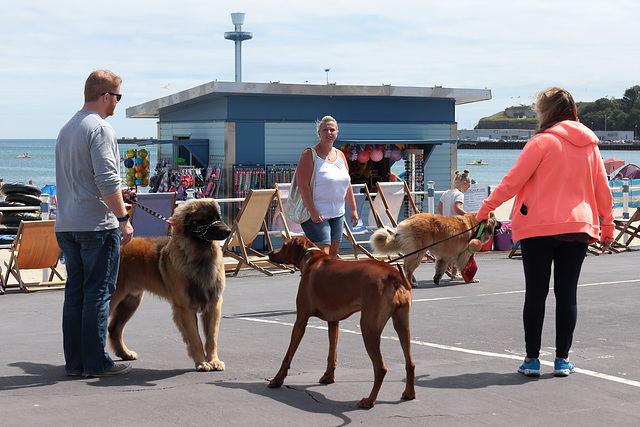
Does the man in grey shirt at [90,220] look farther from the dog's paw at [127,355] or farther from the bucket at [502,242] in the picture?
the bucket at [502,242]

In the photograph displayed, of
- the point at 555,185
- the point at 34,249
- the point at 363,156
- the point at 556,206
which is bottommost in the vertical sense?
the point at 34,249

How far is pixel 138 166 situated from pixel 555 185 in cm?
1880

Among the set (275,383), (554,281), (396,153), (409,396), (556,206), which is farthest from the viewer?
(396,153)

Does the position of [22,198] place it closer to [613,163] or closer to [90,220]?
[90,220]

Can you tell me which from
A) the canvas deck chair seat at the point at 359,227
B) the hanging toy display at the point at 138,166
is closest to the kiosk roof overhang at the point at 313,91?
the hanging toy display at the point at 138,166

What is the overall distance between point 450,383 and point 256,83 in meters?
12.8

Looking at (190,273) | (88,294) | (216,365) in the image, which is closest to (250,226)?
(190,273)

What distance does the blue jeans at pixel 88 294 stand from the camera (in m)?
5.73

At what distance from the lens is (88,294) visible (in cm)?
575

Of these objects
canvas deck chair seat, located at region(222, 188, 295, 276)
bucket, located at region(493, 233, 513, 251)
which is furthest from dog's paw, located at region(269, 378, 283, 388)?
bucket, located at region(493, 233, 513, 251)

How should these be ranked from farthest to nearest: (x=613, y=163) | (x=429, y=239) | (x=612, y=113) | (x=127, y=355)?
(x=612, y=113), (x=613, y=163), (x=429, y=239), (x=127, y=355)

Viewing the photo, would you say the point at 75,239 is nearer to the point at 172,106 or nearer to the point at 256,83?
the point at 256,83

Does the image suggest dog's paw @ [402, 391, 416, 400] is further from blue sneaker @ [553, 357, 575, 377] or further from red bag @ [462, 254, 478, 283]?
red bag @ [462, 254, 478, 283]

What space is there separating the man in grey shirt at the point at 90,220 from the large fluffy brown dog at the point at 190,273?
493mm
